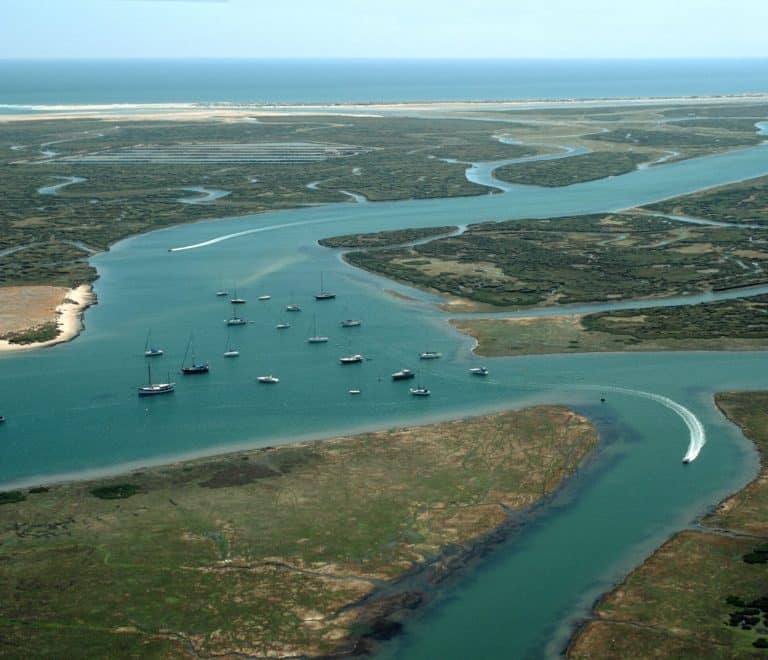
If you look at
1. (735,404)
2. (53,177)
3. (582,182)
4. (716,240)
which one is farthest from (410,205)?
(735,404)

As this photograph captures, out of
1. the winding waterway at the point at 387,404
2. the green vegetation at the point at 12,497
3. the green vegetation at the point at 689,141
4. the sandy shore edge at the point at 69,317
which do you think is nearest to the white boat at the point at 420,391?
the winding waterway at the point at 387,404

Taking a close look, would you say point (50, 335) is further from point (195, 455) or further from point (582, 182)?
point (582, 182)

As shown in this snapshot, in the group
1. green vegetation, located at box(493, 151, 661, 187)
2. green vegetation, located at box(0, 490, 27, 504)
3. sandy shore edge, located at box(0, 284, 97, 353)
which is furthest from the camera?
green vegetation, located at box(493, 151, 661, 187)

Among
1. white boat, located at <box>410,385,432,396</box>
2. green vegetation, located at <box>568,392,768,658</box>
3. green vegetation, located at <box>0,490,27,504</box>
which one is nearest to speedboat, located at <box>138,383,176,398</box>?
white boat, located at <box>410,385,432,396</box>

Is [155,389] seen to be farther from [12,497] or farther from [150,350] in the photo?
[12,497]

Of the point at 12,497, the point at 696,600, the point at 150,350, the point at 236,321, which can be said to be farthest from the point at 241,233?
the point at 696,600

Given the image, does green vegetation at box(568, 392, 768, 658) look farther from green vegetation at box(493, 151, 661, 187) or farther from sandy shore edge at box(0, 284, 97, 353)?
green vegetation at box(493, 151, 661, 187)
